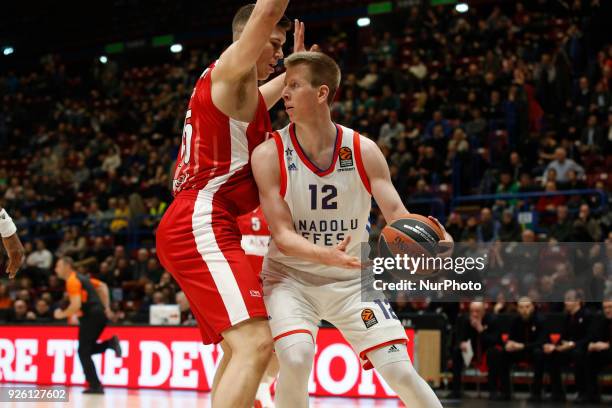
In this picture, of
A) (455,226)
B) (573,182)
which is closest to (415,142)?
(455,226)

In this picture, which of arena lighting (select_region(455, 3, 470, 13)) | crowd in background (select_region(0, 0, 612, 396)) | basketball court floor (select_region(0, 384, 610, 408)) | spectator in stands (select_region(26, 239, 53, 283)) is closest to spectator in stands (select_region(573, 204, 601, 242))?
crowd in background (select_region(0, 0, 612, 396))

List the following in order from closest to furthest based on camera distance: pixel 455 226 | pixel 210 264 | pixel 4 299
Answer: pixel 210 264 < pixel 455 226 < pixel 4 299

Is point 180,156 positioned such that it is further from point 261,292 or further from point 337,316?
point 337,316

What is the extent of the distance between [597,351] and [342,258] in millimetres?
8173

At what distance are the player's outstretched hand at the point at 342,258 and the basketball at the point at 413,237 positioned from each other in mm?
285

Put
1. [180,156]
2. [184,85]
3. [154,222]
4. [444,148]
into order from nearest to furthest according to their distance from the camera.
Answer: [180,156], [444,148], [154,222], [184,85]

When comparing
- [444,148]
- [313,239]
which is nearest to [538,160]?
[444,148]

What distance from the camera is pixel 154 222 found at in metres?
18.6

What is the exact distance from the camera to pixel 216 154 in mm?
4500

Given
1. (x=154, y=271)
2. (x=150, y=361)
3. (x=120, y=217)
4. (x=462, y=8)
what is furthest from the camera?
(x=462, y=8)

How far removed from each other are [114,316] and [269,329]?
1116 cm

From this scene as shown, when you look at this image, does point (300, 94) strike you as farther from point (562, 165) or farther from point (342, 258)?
point (562, 165)

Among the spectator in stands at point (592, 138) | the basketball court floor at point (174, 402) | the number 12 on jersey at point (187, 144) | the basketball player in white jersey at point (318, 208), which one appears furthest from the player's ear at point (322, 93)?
the spectator in stands at point (592, 138)

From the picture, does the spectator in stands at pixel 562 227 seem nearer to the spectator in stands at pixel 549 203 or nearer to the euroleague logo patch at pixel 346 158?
the spectator in stands at pixel 549 203
